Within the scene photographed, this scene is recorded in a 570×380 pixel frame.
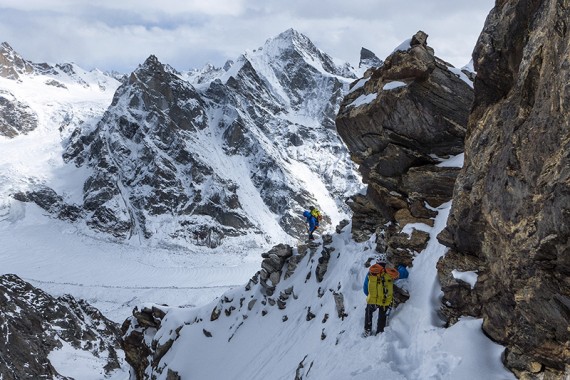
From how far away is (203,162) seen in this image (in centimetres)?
11625

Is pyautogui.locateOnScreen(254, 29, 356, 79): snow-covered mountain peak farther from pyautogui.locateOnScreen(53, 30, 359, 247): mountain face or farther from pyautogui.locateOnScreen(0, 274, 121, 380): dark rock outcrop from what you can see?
pyautogui.locateOnScreen(0, 274, 121, 380): dark rock outcrop

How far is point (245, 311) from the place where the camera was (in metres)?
24.8

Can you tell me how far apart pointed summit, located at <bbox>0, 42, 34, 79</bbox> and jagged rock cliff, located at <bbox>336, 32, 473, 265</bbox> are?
565 feet

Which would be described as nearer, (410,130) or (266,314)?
(410,130)

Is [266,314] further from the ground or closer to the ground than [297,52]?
closer to the ground

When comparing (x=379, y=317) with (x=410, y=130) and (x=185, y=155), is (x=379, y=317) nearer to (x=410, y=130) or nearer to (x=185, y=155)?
(x=410, y=130)

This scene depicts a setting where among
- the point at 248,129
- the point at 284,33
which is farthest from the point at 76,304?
the point at 284,33

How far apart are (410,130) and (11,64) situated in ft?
593

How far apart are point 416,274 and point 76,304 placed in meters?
52.6

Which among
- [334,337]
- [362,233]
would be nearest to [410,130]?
[362,233]

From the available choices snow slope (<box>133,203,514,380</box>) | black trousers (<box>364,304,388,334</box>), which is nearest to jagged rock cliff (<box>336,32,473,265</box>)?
snow slope (<box>133,203,514,380</box>)

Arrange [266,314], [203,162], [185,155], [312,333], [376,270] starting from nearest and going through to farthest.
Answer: [376,270], [312,333], [266,314], [185,155], [203,162]

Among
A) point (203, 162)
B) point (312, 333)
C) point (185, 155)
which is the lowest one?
point (312, 333)

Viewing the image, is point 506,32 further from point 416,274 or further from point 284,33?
point 284,33
